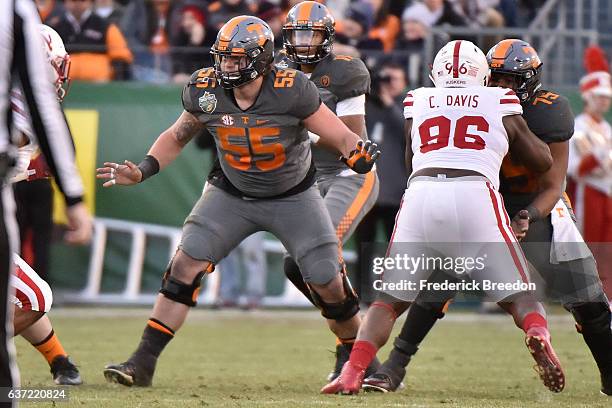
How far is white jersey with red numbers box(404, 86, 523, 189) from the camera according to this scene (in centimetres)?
608

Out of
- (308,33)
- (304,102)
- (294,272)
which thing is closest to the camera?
(304,102)

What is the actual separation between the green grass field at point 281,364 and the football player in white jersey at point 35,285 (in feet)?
0.48

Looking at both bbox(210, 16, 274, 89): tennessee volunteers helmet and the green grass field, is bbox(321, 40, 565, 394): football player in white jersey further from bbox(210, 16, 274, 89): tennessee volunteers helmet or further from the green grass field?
bbox(210, 16, 274, 89): tennessee volunteers helmet

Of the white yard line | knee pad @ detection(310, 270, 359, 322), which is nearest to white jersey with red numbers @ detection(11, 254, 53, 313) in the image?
knee pad @ detection(310, 270, 359, 322)

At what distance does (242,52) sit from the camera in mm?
6344

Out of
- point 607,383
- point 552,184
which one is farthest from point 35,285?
point 607,383

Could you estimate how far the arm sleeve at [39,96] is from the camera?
4.00 m

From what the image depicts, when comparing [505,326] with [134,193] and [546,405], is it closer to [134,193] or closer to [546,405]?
[134,193]

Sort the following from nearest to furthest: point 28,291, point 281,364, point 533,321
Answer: point 28,291
point 533,321
point 281,364

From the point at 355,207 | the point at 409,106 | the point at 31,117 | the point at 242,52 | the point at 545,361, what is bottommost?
the point at 545,361

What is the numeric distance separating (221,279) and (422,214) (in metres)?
6.01

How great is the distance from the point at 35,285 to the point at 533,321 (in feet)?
7.54

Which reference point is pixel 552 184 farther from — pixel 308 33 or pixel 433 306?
pixel 308 33

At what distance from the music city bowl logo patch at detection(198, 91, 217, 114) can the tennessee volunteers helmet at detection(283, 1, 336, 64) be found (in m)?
0.91
